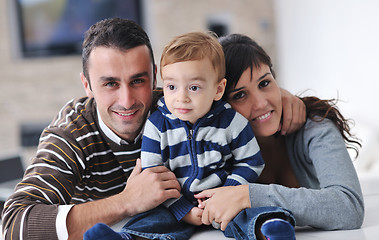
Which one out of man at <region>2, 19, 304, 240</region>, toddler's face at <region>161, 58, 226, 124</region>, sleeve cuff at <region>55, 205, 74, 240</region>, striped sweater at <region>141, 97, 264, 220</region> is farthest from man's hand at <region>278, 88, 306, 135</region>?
sleeve cuff at <region>55, 205, 74, 240</region>

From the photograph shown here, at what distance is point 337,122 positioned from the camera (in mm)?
1549

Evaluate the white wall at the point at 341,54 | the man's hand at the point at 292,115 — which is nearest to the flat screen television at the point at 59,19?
the white wall at the point at 341,54

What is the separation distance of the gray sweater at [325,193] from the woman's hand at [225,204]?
0.08ft

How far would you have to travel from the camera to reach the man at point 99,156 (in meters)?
1.34

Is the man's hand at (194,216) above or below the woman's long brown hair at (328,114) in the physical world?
below

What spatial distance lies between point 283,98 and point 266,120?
142mm

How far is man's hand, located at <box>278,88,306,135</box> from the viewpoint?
154cm

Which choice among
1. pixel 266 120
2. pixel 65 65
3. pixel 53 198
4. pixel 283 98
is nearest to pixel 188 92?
pixel 266 120

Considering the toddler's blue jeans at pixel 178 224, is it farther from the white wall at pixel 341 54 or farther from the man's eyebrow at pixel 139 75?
the white wall at pixel 341 54

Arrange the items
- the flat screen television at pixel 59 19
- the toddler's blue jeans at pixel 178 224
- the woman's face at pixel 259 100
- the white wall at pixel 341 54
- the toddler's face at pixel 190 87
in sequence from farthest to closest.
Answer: the flat screen television at pixel 59 19 → the white wall at pixel 341 54 → the woman's face at pixel 259 100 → the toddler's face at pixel 190 87 → the toddler's blue jeans at pixel 178 224

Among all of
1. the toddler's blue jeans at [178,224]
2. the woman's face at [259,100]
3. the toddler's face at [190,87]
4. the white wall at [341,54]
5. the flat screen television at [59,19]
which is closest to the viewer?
the toddler's blue jeans at [178,224]

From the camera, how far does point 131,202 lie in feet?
4.44

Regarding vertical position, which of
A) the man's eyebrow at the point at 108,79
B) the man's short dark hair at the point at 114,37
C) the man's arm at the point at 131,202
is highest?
the man's short dark hair at the point at 114,37

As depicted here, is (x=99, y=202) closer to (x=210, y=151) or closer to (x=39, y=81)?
(x=210, y=151)
